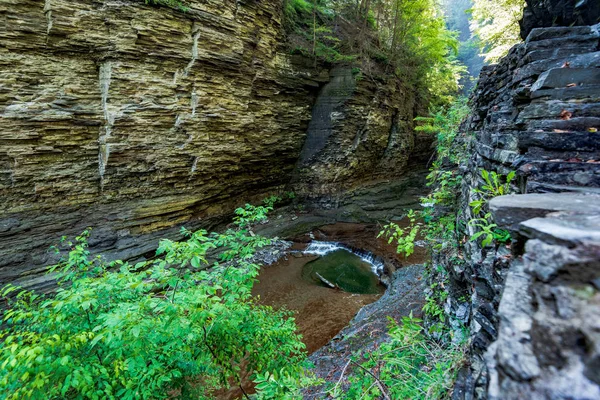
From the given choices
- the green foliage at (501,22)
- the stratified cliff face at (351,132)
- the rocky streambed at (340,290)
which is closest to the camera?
the rocky streambed at (340,290)

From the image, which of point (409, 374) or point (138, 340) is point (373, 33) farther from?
point (138, 340)

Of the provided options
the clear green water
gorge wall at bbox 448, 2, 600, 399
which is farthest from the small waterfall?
gorge wall at bbox 448, 2, 600, 399

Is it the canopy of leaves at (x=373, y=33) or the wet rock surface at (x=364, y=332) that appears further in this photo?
the canopy of leaves at (x=373, y=33)

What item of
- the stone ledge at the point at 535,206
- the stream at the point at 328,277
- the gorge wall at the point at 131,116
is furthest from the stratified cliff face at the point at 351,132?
the stone ledge at the point at 535,206

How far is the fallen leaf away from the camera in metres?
2.20

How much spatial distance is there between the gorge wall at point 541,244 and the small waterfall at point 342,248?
6144 mm

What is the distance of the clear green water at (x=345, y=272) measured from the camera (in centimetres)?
894

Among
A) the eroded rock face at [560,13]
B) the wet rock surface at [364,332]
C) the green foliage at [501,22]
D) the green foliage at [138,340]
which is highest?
the green foliage at [501,22]

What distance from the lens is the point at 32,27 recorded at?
6.47 meters

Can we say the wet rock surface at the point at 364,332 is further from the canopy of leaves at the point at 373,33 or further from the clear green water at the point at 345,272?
the canopy of leaves at the point at 373,33

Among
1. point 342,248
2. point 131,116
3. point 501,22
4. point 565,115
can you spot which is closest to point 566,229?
point 565,115

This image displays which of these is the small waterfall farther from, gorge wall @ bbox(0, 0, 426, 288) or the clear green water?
gorge wall @ bbox(0, 0, 426, 288)

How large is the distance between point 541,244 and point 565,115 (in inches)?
81.3

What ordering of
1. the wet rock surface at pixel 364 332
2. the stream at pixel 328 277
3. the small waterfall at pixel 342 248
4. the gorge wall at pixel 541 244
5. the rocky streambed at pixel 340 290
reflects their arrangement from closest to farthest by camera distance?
the gorge wall at pixel 541 244 → the wet rock surface at pixel 364 332 → the rocky streambed at pixel 340 290 → the stream at pixel 328 277 → the small waterfall at pixel 342 248
